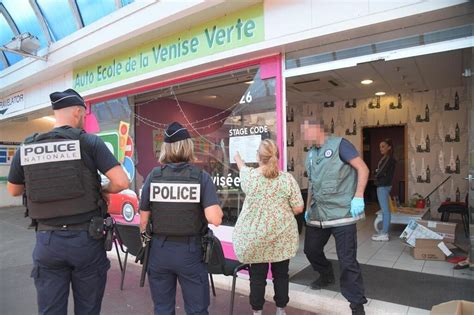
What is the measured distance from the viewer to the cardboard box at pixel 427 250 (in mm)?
4219

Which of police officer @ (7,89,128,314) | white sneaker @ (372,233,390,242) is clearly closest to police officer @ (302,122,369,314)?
police officer @ (7,89,128,314)

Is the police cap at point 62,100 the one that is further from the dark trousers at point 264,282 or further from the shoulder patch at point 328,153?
Answer: the shoulder patch at point 328,153

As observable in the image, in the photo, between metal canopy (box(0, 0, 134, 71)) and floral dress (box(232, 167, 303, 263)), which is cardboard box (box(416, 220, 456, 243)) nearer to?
floral dress (box(232, 167, 303, 263))

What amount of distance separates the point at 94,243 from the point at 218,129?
8.99ft

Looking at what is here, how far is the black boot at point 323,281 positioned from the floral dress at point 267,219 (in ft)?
3.17

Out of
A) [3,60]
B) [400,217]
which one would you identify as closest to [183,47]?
Answer: [400,217]

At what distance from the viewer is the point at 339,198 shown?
293 centimetres

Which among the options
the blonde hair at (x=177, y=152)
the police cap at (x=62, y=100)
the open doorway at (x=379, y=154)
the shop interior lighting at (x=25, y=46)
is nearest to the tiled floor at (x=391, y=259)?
the blonde hair at (x=177, y=152)

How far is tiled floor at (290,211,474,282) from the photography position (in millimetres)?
3887

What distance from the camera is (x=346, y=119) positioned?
8734 mm

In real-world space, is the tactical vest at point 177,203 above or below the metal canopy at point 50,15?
below

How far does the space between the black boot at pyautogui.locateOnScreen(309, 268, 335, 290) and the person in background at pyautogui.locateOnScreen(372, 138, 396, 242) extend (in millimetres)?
2164

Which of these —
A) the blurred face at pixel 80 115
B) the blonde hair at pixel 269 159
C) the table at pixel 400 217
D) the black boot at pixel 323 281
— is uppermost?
the blurred face at pixel 80 115

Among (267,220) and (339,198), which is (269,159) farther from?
(339,198)
